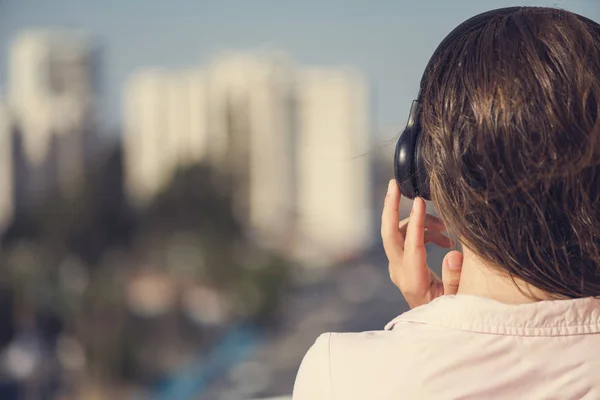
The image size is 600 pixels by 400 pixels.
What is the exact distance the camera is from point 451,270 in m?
0.69

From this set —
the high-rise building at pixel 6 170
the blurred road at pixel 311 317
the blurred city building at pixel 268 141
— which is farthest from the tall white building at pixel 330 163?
Result: the high-rise building at pixel 6 170

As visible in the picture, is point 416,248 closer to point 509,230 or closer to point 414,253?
point 414,253

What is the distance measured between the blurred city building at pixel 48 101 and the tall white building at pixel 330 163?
25.5 ft

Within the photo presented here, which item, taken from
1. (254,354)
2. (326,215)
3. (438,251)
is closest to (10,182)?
(254,354)

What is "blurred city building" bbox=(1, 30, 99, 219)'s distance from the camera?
85.7 ft

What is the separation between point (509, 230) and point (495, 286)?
50 millimetres

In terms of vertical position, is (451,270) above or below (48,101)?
above

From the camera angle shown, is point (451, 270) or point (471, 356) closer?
point (471, 356)

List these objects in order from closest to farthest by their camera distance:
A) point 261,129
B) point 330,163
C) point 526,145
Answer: point 526,145
point 261,129
point 330,163

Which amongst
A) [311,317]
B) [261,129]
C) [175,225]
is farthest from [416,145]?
[311,317]

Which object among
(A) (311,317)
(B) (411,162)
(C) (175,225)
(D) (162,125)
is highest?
(B) (411,162)

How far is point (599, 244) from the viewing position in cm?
60

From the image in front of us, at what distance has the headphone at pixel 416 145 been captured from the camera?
63 centimetres

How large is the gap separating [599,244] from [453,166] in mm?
117
